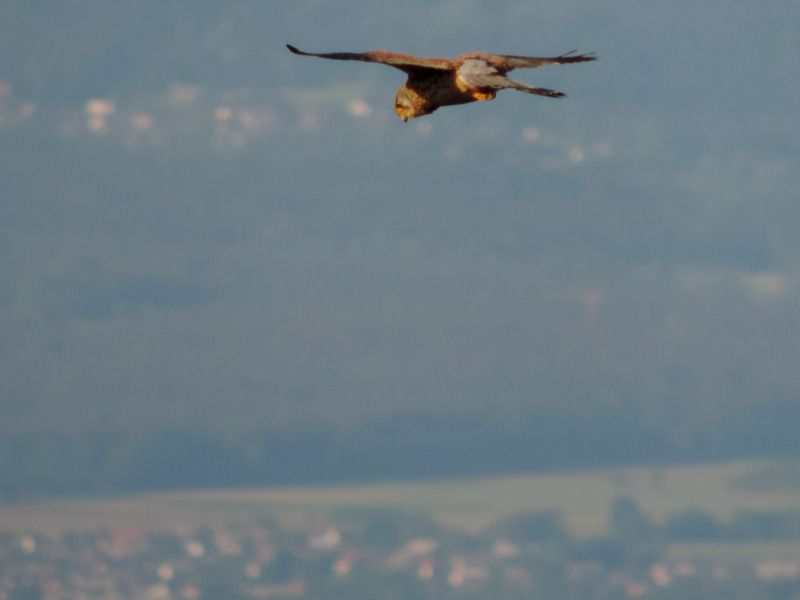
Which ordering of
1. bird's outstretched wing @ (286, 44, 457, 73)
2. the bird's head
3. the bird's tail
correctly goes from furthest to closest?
the bird's head
bird's outstretched wing @ (286, 44, 457, 73)
the bird's tail

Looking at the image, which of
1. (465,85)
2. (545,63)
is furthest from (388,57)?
(545,63)

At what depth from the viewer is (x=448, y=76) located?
605cm

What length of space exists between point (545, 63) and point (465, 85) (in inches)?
23.0

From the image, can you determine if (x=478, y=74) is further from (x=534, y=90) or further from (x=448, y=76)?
(x=534, y=90)

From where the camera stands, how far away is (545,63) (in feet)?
20.0

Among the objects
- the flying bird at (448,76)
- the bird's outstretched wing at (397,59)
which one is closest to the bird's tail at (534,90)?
the flying bird at (448,76)

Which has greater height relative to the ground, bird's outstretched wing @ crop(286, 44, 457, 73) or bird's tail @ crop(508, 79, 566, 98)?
bird's outstretched wing @ crop(286, 44, 457, 73)

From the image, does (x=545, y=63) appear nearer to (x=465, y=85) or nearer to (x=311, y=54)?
(x=465, y=85)

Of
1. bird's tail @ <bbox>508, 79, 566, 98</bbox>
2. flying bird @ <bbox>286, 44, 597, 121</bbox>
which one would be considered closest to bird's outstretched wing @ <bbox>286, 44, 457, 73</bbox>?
flying bird @ <bbox>286, 44, 597, 121</bbox>

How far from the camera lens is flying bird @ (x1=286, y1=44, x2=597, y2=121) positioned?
18.5 ft

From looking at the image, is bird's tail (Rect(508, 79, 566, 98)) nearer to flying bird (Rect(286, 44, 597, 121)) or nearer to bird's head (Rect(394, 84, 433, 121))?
flying bird (Rect(286, 44, 597, 121))

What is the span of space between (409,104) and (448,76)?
0.53 meters

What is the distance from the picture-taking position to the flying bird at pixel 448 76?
5.65 metres

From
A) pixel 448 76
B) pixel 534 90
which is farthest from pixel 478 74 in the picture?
pixel 534 90
